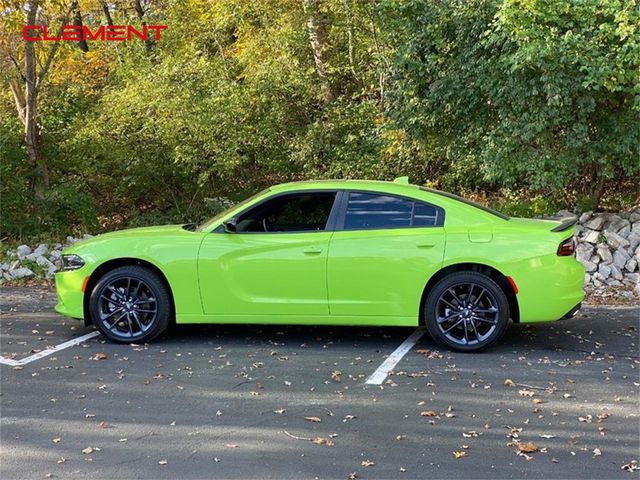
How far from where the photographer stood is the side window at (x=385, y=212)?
19.1ft

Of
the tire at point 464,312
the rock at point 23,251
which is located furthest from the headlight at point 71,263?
the rock at point 23,251

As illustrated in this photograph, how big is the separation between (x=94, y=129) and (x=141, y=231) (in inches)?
233

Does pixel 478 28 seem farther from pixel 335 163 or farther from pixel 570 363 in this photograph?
pixel 570 363

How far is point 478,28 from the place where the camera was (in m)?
9.30

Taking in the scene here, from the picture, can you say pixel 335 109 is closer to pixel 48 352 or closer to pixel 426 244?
pixel 426 244

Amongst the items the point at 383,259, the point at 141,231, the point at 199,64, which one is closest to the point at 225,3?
the point at 199,64

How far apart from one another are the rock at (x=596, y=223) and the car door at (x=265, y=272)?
16.9 feet

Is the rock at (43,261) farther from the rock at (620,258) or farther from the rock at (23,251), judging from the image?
the rock at (620,258)

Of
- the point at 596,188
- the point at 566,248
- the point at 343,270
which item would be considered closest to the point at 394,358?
the point at 343,270

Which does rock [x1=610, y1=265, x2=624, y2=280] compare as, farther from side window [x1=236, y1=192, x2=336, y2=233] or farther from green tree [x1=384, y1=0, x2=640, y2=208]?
side window [x1=236, y1=192, x2=336, y2=233]

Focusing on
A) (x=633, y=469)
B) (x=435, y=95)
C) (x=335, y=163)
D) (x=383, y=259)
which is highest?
(x=435, y=95)

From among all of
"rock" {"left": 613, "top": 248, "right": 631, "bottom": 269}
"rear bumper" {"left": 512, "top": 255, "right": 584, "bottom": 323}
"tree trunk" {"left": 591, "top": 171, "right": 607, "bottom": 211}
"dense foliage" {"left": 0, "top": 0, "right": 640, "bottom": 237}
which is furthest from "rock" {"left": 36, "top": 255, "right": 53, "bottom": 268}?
"tree trunk" {"left": 591, "top": 171, "right": 607, "bottom": 211}

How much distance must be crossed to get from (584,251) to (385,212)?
4426mm

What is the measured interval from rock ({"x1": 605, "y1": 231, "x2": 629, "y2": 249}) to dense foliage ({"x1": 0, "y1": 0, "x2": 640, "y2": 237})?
3.13 feet
